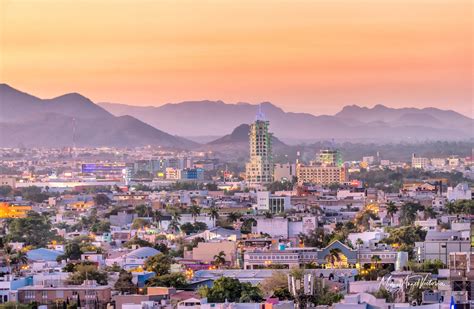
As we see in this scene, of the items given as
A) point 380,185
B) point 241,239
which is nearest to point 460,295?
point 241,239

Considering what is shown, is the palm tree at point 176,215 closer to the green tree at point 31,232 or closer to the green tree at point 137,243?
the green tree at point 31,232

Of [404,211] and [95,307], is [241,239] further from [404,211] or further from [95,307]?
[95,307]

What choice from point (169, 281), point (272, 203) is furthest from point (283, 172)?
point (169, 281)

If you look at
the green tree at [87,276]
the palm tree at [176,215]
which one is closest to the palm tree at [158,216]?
the palm tree at [176,215]

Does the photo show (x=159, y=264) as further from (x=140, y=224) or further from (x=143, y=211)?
(x=143, y=211)

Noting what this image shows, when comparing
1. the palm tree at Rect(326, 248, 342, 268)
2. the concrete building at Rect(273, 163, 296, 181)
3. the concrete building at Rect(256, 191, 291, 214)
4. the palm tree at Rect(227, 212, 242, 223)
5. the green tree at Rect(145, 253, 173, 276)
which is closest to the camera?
the green tree at Rect(145, 253, 173, 276)

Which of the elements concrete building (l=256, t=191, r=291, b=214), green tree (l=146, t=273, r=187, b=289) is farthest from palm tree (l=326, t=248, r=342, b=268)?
concrete building (l=256, t=191, r=291, b=214)

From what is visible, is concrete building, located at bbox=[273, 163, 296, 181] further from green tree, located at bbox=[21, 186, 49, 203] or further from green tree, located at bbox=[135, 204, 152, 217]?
green tree, located at bbox=[135, 204, 152, 217]
